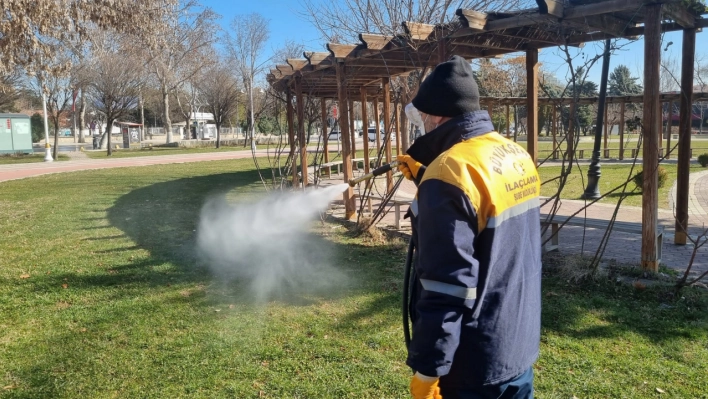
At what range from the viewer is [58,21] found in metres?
9.56

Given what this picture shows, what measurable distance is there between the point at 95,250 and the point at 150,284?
2193 mm

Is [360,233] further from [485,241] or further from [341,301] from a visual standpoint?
[485,241]

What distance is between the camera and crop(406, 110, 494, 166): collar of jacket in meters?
1.85

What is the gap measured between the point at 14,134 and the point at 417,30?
1208 inches

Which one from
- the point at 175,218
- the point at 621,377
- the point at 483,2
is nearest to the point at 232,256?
the point at 175,218

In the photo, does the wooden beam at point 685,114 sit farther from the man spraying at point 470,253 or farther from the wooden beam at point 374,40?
the man spraying at point 470,253


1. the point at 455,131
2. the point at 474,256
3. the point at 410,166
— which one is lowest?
the point at 474,256

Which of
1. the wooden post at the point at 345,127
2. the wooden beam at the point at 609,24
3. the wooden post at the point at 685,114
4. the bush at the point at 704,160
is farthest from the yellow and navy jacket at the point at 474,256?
the bush at the point at 704,160

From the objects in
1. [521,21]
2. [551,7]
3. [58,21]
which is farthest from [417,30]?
[58,21]

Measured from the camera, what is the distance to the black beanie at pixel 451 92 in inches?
73.0

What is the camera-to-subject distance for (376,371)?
3.67 metres

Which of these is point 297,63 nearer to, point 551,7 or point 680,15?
point 551,7

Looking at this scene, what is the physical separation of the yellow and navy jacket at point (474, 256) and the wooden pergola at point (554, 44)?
13.0 ft

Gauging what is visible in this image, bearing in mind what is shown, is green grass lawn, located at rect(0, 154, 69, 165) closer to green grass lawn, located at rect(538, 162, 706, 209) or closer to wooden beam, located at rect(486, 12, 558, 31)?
green grass lawn, located at rect(538, 162, 706, 209)
